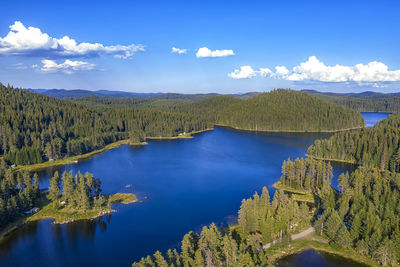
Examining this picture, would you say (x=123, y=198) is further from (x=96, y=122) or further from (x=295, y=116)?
(x=295, y=116)

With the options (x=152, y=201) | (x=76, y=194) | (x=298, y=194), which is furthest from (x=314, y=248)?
(x=76, y=194)

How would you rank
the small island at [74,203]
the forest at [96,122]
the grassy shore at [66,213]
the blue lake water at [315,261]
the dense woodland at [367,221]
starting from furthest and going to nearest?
the forest at [96,122], the small island at [74,203], the grassy shore at [66,213], the blue lake water at [315,261], the dense woodland at [367,221]

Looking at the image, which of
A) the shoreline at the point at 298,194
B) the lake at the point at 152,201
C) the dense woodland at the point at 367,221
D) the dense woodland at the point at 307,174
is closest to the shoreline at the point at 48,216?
the lake at the point at 152,201

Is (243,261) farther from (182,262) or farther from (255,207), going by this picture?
(255,207)

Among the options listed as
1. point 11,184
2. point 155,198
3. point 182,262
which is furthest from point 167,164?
point 182,262

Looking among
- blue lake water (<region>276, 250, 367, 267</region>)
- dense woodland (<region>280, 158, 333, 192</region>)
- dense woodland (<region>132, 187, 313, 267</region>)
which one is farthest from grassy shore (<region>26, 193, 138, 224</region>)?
dense woodland (<region>280, 158, 333, 192</region>)

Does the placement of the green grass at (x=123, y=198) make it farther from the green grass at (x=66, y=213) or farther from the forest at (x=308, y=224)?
the forest at (x=308, y=224)
